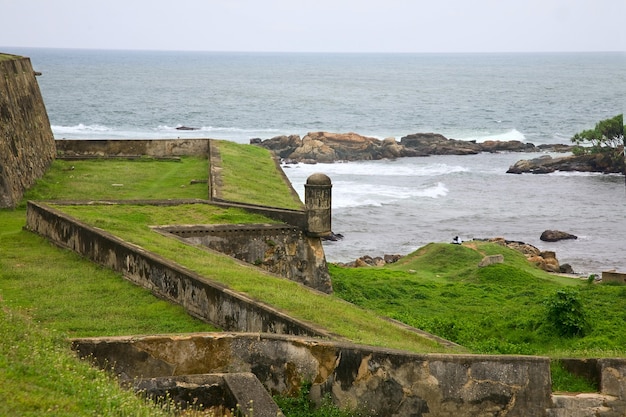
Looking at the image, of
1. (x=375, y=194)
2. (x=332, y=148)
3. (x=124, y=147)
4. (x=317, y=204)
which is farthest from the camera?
(x=332, y=148)

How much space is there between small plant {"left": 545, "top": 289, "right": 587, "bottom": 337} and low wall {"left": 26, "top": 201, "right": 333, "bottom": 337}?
310 inches

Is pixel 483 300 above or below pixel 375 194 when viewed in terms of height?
above

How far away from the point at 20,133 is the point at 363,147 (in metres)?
44.7

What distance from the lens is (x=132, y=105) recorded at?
111 m

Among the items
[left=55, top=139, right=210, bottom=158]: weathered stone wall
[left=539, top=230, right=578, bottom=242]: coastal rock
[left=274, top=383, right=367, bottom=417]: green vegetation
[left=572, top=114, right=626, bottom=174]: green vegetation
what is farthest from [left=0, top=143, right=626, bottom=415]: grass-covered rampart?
[left=572, top=114, right=626, bottom=174]: green vegetation

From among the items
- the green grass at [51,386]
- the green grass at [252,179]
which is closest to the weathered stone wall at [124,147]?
the green grass at [252,179]

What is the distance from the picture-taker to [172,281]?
16328 millimetres

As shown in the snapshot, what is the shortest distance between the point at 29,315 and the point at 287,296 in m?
4.02

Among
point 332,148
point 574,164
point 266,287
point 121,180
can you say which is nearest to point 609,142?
point 574,164

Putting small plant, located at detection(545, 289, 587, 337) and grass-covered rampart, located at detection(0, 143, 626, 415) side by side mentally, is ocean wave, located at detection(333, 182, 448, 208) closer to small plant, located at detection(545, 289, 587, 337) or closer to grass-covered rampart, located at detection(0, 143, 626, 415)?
grass-covered rampart, located at detection(0, 143, 626, 415)

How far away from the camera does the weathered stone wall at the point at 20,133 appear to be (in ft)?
80.9

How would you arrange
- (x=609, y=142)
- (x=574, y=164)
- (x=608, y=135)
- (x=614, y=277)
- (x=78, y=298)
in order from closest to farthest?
(x=78, y=298) < (x=614, y=277) < (x=608, y=135) < (x=609, y=142) < (x=574, y=164)

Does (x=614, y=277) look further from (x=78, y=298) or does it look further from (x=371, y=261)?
(x=78, y=298)

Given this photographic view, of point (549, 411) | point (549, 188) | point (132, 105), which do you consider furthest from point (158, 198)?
point (132, 105)
